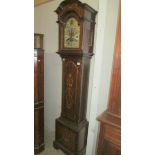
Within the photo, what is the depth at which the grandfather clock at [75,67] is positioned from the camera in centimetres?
173

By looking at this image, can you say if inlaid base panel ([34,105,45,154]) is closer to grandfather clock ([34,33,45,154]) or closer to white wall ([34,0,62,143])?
grandfather clock ([34,33,45,154])

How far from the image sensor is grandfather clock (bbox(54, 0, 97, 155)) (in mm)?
1731

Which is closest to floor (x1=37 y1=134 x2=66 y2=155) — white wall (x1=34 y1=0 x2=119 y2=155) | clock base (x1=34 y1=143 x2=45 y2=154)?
clock base (x1=34 y1=143 x2=45 y2=154)

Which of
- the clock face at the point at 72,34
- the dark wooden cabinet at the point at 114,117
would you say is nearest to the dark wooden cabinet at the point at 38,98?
the clock face at the point at 72,34

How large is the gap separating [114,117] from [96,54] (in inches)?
25.5

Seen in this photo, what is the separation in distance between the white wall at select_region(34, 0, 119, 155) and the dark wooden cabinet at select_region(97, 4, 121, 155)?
0.25m

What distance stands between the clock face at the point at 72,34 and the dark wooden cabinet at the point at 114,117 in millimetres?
716

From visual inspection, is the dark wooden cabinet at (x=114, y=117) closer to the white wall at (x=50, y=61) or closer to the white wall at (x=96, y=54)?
the white wall at (x=96, y=54)
